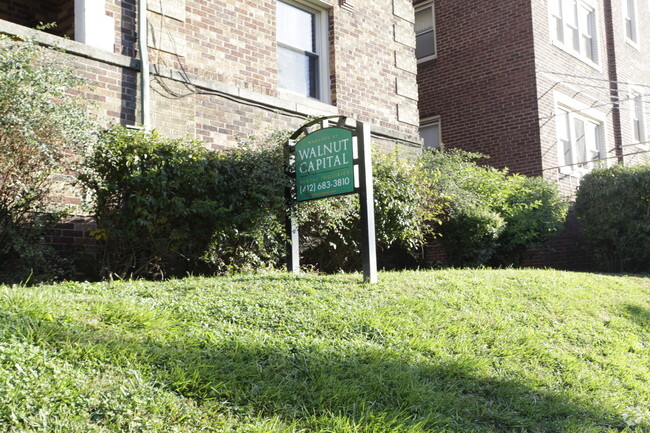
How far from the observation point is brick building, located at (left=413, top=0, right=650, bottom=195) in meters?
15.5

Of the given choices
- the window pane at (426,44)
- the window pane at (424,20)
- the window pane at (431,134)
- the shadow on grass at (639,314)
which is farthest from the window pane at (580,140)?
the shadow on grass at (639,314)

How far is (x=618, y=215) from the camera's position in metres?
12.7

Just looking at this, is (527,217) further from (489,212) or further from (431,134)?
(431,134)

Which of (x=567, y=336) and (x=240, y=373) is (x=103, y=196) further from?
(x=567, y=336)

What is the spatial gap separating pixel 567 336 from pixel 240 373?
361 cm

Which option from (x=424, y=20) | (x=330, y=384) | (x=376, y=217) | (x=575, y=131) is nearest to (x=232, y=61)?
(x=376, y=217)

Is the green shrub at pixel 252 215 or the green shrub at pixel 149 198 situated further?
the green shrub at pixel 252 215

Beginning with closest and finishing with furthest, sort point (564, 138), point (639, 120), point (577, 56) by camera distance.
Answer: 1. point (564, 138)
2. point (577, 56)
3. point (639, 120)

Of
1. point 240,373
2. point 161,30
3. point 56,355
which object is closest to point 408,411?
point 240,373

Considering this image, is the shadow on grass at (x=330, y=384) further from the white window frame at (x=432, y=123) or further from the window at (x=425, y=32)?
the window at (x=425, y=32)

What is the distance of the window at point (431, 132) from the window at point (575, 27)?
3.60 metres

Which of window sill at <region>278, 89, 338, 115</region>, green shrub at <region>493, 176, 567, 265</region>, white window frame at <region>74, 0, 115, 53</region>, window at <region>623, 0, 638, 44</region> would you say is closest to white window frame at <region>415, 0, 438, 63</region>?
green shrub at <region>493, 176, 567, 265</region>

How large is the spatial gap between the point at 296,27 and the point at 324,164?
4822 millimetres

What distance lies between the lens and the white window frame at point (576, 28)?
16.9 metres
